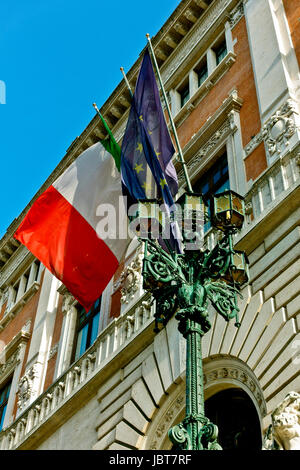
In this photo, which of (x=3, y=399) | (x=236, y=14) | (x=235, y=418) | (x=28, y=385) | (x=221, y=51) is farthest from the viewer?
(x=3, y=399)

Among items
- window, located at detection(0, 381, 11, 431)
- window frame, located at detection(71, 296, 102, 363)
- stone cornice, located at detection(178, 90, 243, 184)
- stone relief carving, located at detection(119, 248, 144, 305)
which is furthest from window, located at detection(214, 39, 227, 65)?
window, located at detection(0, 381, 11, 431)

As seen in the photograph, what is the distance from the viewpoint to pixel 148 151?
11.0m

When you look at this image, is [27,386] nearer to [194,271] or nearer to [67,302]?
[67,302]

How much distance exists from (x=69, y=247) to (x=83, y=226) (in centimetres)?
57

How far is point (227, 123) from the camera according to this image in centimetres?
1495

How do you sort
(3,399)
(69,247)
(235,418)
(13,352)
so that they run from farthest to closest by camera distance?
(13,352)
(3,399)
(69,247)
(235,418)

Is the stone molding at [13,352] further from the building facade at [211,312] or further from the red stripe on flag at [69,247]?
the red stripe on flag at [69,247]

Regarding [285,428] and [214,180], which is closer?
[285,428]

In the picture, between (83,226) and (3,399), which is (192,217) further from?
(3,399)

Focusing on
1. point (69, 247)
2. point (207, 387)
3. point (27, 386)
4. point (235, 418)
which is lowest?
point (235, 418)

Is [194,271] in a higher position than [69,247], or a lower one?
lower

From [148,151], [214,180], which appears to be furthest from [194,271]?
[214,180]

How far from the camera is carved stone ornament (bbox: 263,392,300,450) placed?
7.76m

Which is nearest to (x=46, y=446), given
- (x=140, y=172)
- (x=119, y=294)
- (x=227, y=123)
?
(x=119, y=294)
